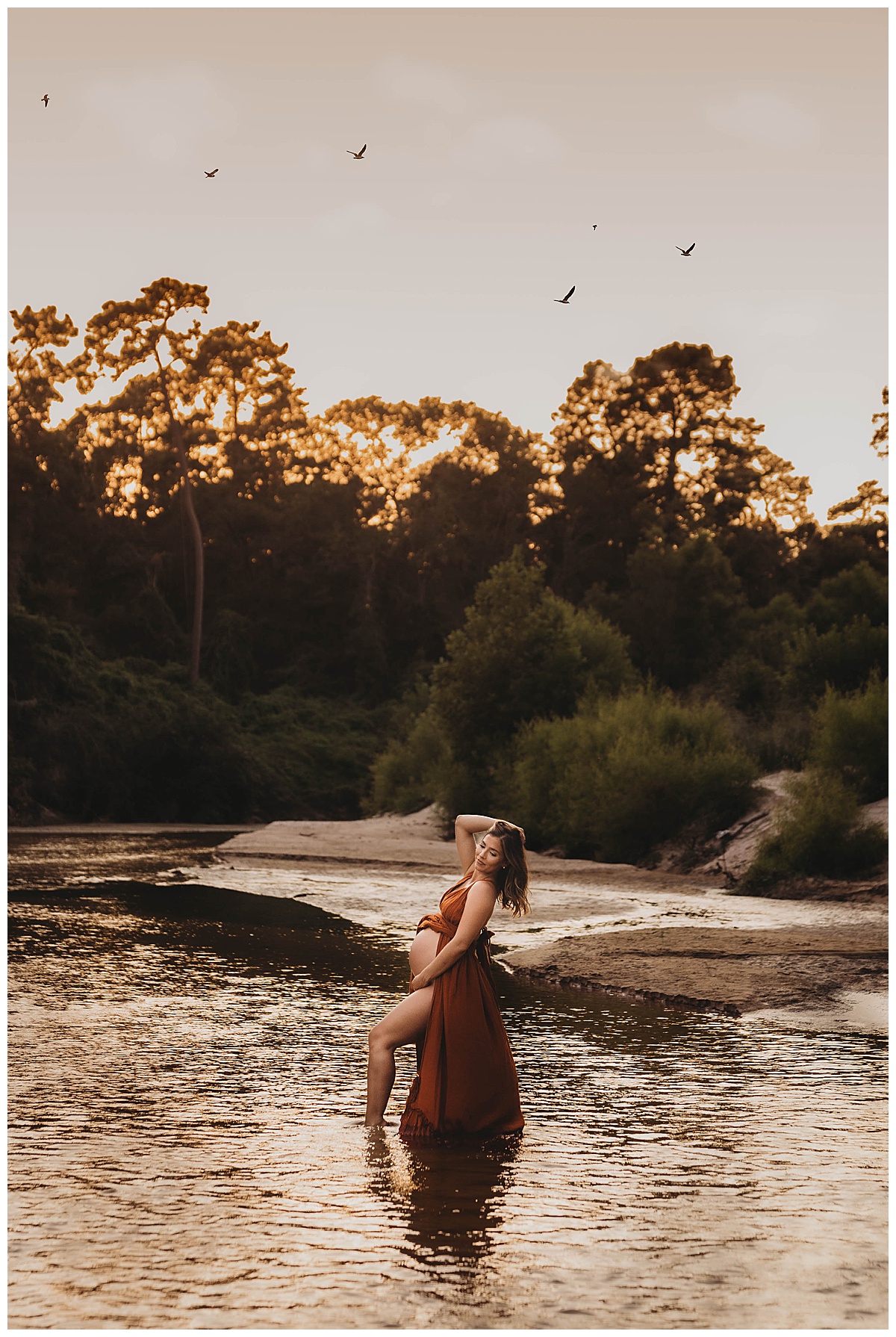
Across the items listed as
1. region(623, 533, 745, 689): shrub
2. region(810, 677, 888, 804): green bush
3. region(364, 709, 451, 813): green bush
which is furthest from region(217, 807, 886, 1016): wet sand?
region(623, 533, 745, 689): shrub

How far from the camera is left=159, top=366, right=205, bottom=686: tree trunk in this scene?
54906 mm

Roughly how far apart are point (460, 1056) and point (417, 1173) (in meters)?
0.63

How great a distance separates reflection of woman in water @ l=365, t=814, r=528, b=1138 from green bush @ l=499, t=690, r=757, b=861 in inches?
752

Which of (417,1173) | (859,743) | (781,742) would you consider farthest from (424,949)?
(781,742)

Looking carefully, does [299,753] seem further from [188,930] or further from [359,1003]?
[359,1003]

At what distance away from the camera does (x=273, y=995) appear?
11.0 m

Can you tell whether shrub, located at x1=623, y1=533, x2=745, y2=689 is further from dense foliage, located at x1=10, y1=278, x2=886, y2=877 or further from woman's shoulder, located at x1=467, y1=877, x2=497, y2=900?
woman's shoulder, located at x1=467, y1=877, x2=497, y2=900

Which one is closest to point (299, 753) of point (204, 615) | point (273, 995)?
point (204, 615)

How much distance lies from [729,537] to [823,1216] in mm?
50623

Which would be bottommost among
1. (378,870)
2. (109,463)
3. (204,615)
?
(378,870)

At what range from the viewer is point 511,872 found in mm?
6430

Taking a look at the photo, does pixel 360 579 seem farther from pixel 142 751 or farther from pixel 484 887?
pixel 484 887

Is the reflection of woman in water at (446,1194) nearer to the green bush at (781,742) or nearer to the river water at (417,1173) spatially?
the river water at (417,1173)

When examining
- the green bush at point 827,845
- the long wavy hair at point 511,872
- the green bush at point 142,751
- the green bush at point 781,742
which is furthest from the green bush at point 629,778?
the long wavy hair at point 511,872
